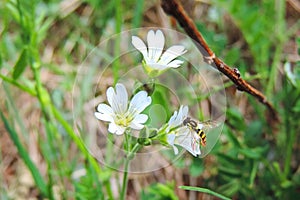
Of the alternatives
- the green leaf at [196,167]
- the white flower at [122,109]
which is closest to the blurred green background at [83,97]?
the green leaf at [196,167]

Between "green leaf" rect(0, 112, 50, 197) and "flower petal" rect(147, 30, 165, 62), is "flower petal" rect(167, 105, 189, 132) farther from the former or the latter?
"green leaf" rect(0, 112, 50, 197)

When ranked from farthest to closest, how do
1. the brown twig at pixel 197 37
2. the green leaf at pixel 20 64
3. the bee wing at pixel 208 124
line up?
the green leaf at pixel 20 64 → the brown twig at pixel 197 37 → the bee wing at pixel 208 124

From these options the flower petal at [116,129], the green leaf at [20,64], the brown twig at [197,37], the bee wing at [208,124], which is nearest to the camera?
the flower petal at [116,129]

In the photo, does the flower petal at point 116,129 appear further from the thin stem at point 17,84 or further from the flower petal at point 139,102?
the thin stem at point 17,84

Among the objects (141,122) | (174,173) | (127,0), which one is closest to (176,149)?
(141,122)

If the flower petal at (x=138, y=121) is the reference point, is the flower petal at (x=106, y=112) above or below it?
above

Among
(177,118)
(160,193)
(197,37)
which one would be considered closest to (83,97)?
(160,193)

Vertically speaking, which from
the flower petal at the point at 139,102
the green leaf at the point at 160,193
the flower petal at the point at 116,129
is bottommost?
the green leaf at the point at 160,193

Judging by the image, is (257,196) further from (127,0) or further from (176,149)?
(127,0)
